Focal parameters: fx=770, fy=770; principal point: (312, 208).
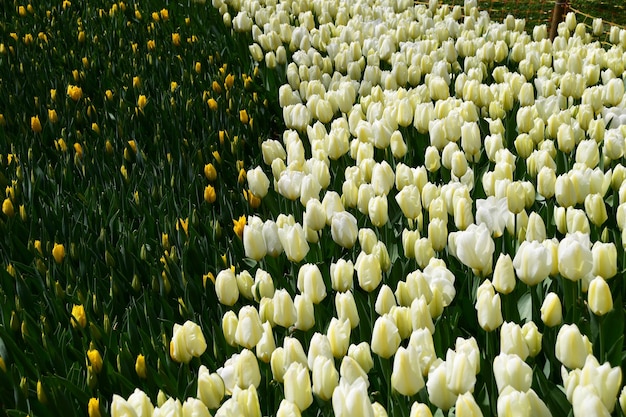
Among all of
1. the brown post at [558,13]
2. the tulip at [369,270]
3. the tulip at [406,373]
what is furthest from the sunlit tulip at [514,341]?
the brown post at [558,13]

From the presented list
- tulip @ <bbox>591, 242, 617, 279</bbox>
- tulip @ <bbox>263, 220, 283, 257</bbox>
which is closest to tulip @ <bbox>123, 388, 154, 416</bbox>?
tulip @ <bbox>263, 220, 283, 257</bbox>

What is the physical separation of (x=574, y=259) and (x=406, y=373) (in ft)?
1.95

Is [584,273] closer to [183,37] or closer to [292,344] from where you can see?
[292,344]

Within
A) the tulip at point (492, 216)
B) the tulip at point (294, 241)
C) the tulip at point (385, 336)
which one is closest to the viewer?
the tulip at point (385, 336)

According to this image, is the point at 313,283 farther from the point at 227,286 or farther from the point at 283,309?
the point at 227,286

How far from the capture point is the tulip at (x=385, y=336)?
164cm

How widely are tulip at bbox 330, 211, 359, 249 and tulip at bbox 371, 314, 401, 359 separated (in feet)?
2.01

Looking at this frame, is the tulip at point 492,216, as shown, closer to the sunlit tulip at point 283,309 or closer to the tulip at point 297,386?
the sunlit tulip at point 283,309

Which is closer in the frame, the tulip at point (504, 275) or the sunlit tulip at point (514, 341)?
the sunlit tulip at point (514, 341)

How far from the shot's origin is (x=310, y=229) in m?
2.42

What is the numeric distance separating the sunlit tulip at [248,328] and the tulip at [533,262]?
65cm

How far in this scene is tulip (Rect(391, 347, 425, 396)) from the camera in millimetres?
1474

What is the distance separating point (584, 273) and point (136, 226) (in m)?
1.64

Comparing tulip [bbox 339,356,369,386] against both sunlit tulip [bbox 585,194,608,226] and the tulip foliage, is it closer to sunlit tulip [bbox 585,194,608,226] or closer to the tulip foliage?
the tulip foliage
